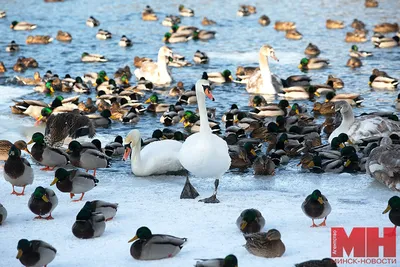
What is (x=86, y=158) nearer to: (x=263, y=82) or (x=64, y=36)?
(x=263, y=82)

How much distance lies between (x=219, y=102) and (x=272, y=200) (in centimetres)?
752

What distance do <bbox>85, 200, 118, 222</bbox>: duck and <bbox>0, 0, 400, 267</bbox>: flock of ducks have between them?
0.01 m

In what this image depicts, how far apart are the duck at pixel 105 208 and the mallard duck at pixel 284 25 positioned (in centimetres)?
1757

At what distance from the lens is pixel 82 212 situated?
8.71m

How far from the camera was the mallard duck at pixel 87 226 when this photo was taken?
8641 mm

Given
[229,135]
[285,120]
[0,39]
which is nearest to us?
[229,135]

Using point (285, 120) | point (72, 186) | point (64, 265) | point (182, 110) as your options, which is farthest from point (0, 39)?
point (64, 265)

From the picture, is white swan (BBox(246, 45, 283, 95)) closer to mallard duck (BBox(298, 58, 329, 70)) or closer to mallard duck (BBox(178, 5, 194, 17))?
mallard duck (BBox(298, 58, 329, 70))

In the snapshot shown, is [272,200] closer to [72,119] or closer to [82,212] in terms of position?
[82,212]

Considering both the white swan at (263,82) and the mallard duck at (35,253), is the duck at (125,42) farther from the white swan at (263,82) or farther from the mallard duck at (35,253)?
the mallard duck at (35,253)

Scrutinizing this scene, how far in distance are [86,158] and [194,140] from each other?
1879mm

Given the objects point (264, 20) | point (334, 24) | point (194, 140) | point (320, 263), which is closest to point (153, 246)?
point (320, 263)

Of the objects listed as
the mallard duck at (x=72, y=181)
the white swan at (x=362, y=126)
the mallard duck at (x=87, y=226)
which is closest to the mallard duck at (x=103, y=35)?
the white swan at (x=362, y=126)

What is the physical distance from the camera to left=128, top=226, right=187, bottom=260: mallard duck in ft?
26.5
